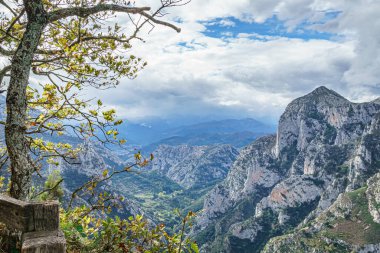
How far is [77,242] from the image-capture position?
8.10 m

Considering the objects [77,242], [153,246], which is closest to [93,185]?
[77,242]

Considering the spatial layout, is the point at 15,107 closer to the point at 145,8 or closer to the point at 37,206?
the point at 37,206

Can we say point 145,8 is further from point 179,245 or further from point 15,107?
point 179,245

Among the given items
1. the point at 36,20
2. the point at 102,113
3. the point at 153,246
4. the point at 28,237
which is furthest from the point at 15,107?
the point at 153,246

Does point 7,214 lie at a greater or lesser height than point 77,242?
greater

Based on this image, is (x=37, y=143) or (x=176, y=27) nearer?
(x=176, y=27)

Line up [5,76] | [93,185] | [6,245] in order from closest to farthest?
1. [6,245]
2. [93,185]
3. [5,76]

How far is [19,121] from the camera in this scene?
27.5 ft

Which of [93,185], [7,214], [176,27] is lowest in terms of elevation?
[7,214]

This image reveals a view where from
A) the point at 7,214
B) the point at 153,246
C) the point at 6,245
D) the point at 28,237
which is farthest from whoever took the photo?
the point at 153,246

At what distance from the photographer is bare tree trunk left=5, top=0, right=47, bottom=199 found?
27.2ft

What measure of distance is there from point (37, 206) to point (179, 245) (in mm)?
3153

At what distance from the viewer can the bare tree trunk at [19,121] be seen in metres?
8.29

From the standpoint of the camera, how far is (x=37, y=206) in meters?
5.77
